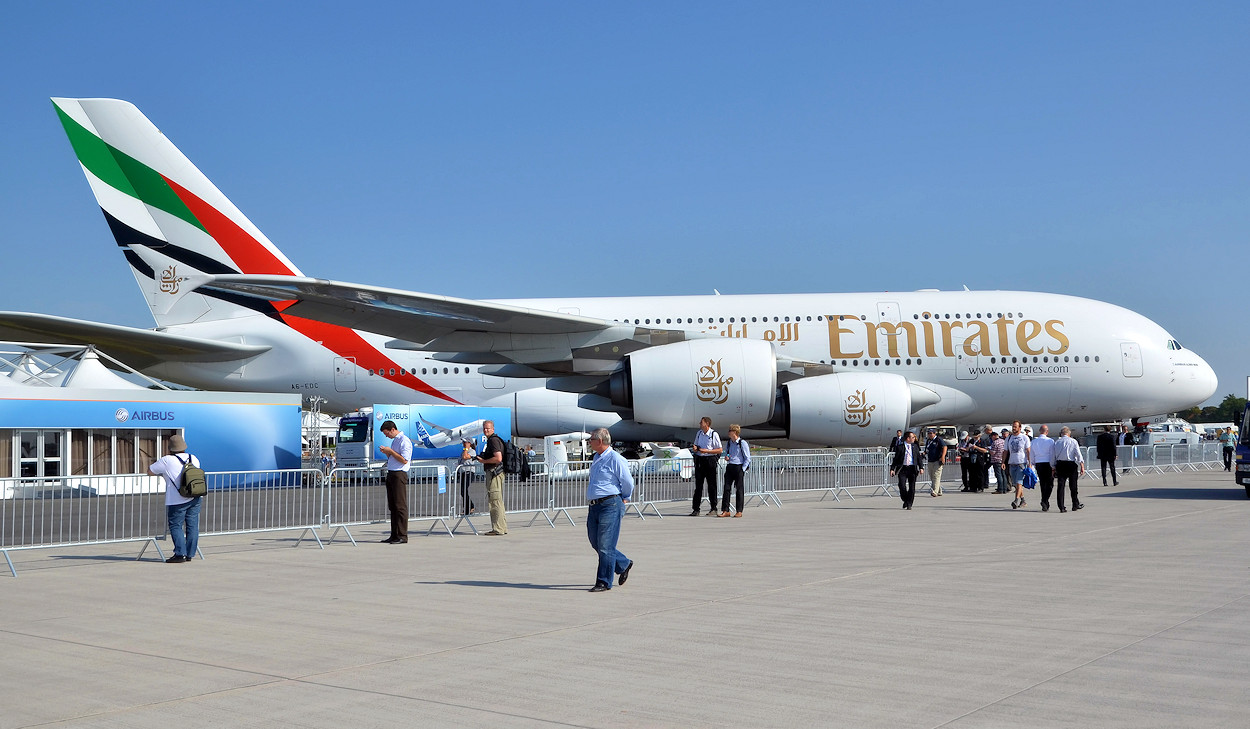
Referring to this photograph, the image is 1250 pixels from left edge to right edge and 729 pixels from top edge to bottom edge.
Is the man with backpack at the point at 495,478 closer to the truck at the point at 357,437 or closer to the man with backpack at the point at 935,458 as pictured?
the man with backpack at the point at 935,458

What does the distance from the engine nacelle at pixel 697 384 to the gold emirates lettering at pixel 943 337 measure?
514 cm

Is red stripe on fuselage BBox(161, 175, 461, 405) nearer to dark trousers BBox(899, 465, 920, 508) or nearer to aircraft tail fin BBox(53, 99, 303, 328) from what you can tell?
aircraft tail fin BBox(53, 99, 303, 328)

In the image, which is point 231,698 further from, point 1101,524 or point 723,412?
point 723,412

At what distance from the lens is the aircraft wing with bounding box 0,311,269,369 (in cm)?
2095

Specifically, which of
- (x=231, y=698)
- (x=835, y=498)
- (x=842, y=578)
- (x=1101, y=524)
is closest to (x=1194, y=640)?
(x=842, y=578)

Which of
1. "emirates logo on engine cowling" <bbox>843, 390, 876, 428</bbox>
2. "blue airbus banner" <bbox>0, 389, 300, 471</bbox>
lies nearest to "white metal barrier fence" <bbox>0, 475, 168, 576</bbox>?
"blue airbus banner" <bbox>0, 389, 300, 471</bbox>

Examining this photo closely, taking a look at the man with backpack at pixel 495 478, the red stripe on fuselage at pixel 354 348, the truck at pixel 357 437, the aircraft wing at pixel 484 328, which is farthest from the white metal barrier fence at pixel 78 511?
the truck at pixel 357 437

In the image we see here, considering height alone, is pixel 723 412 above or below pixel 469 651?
above

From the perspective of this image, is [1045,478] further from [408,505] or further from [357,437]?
[357,437]

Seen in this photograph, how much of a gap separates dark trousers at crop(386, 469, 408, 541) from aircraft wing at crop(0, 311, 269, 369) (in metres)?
11.5

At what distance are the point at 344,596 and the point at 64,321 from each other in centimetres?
1533

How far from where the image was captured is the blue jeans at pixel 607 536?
29.2ft

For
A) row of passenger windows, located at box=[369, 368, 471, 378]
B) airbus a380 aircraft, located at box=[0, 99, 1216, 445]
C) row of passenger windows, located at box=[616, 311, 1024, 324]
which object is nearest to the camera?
airbus a380 aircraft, located at box=[0, 99, 1216, 445]

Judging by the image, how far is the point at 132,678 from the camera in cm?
569
